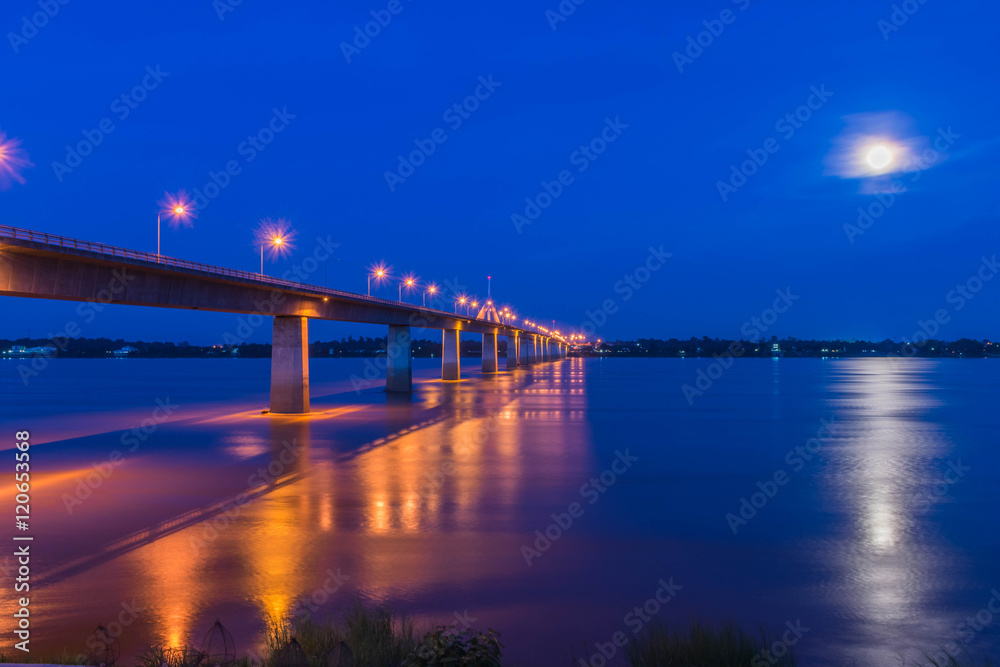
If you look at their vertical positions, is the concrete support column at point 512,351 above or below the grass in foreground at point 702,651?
above

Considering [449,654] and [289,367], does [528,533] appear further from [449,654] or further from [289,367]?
[289,367]

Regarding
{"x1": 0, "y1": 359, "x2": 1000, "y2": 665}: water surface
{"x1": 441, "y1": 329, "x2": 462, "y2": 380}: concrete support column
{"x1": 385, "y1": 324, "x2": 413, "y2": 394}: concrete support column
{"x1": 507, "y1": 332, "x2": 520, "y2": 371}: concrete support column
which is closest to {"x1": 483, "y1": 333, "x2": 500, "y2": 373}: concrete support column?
{"x1": 441, "y1": 329, "x2": 462, "y2": 380}: concrete support column

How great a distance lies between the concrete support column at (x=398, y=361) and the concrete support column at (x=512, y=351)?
89.9m

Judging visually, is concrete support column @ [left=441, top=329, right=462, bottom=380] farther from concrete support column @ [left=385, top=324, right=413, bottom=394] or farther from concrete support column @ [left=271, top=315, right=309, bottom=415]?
concrete support column @ [left=271, top=315, right=309, bottom=415]

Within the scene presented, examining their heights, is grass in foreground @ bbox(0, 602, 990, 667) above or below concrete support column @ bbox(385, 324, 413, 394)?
below

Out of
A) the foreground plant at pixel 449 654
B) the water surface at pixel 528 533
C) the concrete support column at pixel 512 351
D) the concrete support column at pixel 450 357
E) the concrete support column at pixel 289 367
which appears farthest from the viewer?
Answer: the concrete support column at pixel 512 351

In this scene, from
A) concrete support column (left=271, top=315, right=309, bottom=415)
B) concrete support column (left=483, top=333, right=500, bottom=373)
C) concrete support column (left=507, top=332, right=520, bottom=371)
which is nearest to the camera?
concrete support column (left=271, top=315, right=309, bottom=415)

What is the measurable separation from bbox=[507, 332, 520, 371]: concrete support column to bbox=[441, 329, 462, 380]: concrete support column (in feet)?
197

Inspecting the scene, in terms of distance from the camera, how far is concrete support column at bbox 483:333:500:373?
132 m

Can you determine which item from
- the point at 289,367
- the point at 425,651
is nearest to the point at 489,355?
the point at 289,367

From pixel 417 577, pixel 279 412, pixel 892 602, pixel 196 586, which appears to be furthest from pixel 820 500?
pixel 279 412

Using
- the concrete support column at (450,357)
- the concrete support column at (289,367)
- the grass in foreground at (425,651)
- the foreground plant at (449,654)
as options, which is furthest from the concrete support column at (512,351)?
the foreground plant at (449,654)

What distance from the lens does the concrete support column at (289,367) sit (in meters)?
48.6

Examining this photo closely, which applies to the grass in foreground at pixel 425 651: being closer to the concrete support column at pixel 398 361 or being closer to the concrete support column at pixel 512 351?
the concrete support column at pixel 398 361
